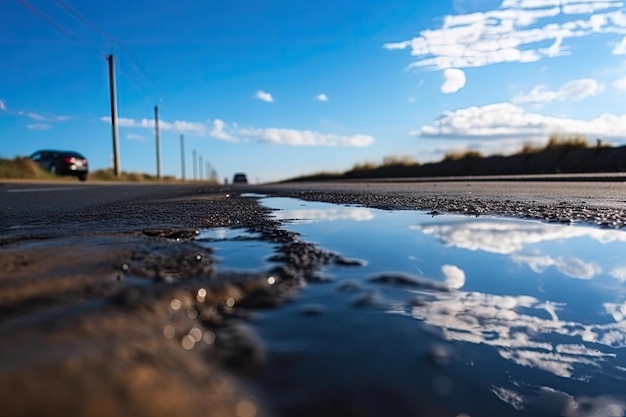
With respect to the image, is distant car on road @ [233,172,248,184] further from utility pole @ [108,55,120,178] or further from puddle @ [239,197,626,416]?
puddle @ [239,197,626,416]

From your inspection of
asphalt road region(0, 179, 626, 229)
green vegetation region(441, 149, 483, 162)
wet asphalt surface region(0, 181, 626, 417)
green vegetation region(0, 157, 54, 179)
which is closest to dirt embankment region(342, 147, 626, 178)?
green vegetation region(441, 149, 483, 162)

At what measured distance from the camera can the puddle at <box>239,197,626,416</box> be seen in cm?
67

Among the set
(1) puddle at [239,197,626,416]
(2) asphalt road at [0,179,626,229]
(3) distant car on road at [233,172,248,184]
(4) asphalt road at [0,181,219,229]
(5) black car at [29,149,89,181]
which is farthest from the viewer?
(3) distant car on road at [233,172,248,184]

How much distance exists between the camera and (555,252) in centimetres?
174

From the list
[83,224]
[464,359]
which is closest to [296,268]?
[464,359]

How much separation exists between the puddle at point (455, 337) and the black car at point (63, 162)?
1868cm

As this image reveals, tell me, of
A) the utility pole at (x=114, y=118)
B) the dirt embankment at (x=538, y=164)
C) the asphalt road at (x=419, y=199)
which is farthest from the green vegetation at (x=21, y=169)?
the dirt embankment at (x=538, y=164)

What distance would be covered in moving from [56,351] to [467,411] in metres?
0.56

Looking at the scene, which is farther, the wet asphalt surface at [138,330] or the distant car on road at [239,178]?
the distant car on road at [239,178]

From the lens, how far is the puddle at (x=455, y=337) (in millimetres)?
674

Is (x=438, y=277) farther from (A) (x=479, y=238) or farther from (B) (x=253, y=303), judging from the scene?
(A) (x=479, y=238)

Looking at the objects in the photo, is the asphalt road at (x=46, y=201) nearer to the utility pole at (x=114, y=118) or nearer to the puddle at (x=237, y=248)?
the puddle at (x=237, y=248)

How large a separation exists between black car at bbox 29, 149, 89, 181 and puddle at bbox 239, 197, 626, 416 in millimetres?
18681

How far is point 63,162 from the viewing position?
1798 cm
